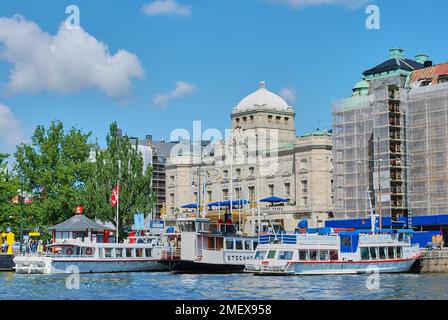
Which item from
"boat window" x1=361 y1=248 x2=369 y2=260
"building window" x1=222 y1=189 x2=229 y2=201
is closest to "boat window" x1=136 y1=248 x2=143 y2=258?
"boat window" x1=361 y1=248 x2=369 y2=260

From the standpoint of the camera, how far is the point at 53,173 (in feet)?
352

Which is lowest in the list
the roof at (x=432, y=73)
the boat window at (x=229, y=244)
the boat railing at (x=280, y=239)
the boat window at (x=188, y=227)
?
the boat window at (x=229, y=244)

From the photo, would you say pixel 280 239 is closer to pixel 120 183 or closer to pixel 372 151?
pixel 372 151

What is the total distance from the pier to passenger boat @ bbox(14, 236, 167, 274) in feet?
86.6

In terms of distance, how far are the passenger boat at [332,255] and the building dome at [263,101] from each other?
65514 mm

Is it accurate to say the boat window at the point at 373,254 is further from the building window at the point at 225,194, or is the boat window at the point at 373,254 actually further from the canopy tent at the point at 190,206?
the building window at the point at 225,194

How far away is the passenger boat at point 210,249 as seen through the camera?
246 feet

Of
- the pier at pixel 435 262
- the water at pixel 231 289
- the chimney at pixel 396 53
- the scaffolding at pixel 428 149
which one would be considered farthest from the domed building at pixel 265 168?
the water at pixel 231 289

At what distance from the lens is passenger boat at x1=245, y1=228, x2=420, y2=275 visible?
67688mm

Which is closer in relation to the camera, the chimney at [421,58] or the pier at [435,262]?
the pier at [435,262]

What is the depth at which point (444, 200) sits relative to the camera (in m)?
93.9

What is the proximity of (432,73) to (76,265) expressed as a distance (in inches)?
2082

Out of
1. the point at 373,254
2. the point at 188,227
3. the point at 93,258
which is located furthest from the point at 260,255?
the point at 93,258

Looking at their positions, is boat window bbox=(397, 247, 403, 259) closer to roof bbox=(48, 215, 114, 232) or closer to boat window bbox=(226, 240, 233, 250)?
boat window bbox=(226, 240, 233, 250)
